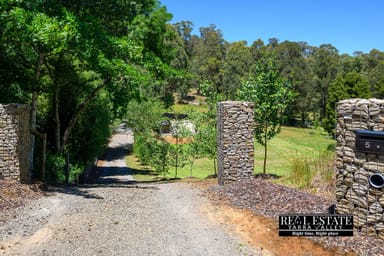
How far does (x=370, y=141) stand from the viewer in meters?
5.79

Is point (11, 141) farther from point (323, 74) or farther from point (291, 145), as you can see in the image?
point (323, 74)

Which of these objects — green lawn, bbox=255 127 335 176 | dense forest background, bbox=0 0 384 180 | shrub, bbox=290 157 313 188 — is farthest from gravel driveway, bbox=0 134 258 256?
green lawn, bbox=255 127 335 176

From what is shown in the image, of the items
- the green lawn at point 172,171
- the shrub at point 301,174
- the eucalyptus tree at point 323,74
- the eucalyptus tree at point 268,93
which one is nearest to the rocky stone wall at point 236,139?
the shrub at point 301,174

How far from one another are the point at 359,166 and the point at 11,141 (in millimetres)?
9016

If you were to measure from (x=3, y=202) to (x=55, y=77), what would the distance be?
7.02 m

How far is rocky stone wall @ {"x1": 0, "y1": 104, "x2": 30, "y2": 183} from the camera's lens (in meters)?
10.1

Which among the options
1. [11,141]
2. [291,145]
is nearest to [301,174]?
[11,141]

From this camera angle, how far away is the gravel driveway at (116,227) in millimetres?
6227

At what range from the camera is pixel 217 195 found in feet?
31.9

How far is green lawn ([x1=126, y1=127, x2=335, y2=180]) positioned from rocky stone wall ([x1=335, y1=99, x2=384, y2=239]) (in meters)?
5.98

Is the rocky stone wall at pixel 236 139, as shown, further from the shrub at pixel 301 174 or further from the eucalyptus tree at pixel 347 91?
the eucalyptus tree at pixel 347 91

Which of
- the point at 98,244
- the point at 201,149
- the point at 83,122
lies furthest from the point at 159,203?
the point at 83,122

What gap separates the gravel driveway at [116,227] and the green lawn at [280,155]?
17.9 feet

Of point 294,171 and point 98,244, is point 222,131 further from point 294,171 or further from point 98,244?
point 98,244
